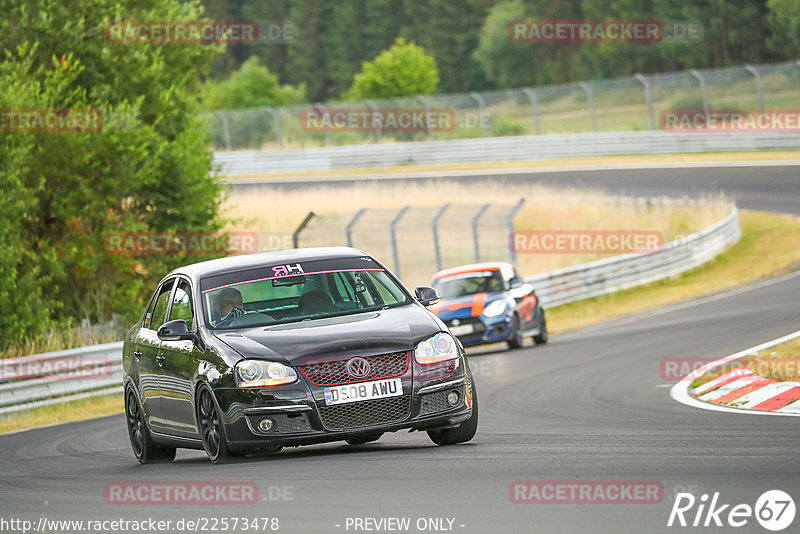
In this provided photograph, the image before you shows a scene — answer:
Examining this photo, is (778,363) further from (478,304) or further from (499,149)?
(499,149)

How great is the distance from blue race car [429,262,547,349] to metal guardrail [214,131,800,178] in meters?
24.3

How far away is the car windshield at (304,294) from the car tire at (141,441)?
4.90 feet

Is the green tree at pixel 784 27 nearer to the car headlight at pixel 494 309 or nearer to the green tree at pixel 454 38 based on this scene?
the green tree at pixel 454 38

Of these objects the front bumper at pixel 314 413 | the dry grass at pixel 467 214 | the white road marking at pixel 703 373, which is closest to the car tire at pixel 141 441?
the front bumper at pixel 314 413

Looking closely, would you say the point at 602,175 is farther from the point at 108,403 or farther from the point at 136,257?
the point at 108,403

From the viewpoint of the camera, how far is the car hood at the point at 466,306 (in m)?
20.7

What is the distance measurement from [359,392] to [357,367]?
16cm

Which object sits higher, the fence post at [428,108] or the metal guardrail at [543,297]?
the fence post at [428,108]

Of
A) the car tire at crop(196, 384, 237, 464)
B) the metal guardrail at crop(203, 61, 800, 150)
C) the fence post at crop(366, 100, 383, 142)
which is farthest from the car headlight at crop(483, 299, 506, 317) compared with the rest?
the fence post at crop(366, 100, 383, 142)

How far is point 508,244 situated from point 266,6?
8925cm

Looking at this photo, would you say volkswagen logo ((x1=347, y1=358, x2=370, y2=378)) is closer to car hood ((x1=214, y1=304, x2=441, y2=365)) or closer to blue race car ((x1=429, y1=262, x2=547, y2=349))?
car hood ((x1=214, y1=304, x2=441, y2=365))

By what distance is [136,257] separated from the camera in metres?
26.0

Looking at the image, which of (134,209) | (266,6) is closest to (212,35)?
(134,209)

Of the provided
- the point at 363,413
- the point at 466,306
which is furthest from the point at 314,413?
the point at 466,306
